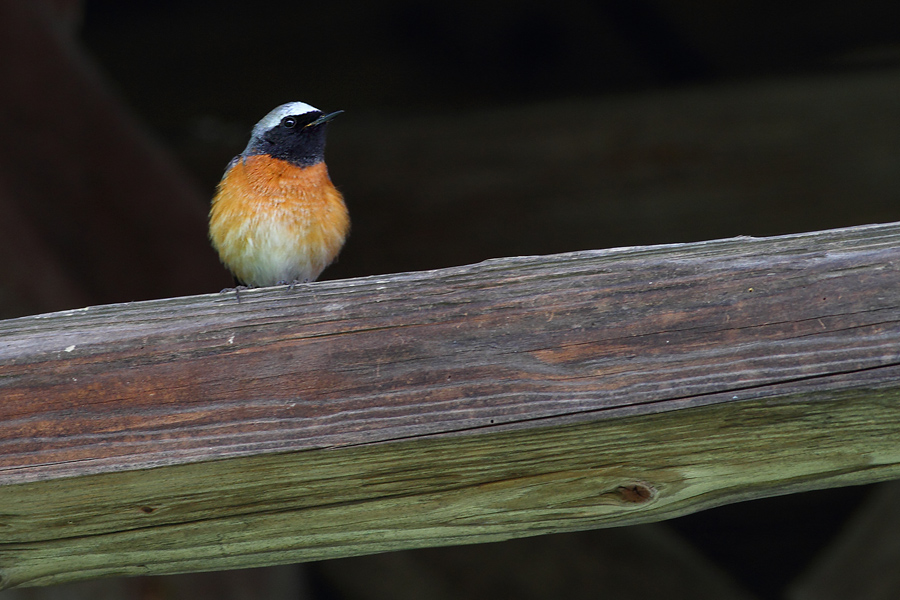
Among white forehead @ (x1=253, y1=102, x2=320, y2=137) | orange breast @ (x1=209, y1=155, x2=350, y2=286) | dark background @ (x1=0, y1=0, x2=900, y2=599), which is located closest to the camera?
orange breast @ (x1=209, y1=155, x2=350, y2=286)

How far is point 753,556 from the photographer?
4.54 metres

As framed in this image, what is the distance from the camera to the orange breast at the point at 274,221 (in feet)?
11.0

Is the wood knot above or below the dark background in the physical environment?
below

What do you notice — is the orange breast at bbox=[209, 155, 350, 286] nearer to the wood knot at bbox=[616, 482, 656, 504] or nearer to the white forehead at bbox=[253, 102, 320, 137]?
the white forehead at bbox=[253, 102, 320, 137]

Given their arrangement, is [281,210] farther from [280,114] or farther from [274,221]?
[280,114]

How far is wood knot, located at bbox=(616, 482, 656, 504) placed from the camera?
172 cm

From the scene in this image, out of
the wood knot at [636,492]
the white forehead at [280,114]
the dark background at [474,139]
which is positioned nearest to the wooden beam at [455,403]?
the wood knot at [636,492]

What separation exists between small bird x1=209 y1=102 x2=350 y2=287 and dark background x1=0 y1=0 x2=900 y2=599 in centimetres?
46

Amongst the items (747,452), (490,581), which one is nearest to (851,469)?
(747,452)

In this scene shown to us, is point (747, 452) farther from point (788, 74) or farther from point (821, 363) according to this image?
point (788, 74)

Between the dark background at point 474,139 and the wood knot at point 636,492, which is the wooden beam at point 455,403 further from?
the dark background at point 474,139

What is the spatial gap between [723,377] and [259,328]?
88 centimetres

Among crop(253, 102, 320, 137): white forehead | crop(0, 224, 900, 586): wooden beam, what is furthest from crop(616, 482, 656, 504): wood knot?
crop(253, 102, 320, 137): white forehead

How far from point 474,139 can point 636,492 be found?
2.94 m
